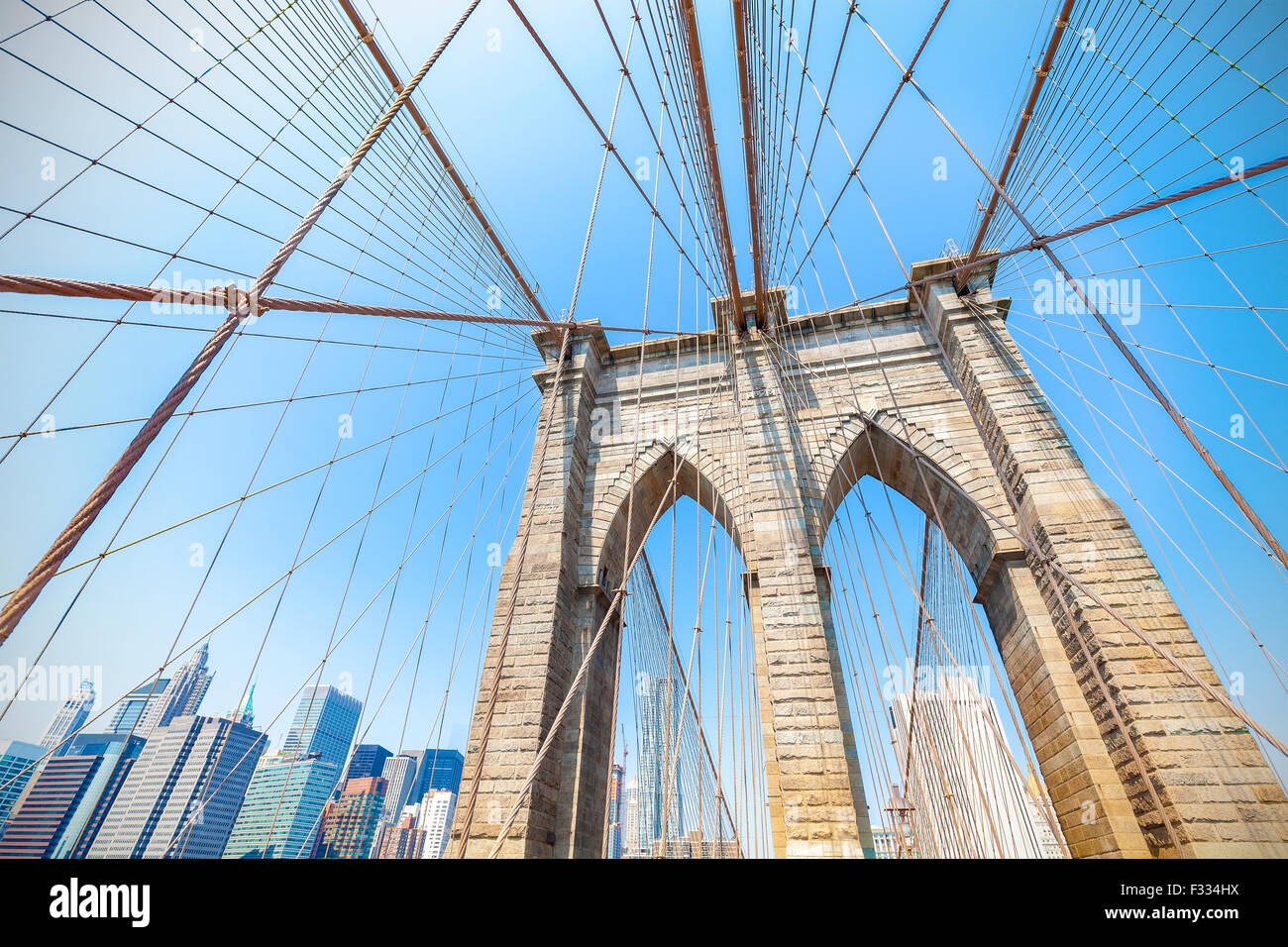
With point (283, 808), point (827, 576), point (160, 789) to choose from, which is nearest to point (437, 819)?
point (283, 808)

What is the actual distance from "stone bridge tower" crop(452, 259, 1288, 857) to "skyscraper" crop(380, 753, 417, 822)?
376 ft

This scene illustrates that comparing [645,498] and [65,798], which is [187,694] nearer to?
[65,798]

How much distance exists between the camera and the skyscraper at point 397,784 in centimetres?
10519

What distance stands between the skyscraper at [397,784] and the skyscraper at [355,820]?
12350 millimetres

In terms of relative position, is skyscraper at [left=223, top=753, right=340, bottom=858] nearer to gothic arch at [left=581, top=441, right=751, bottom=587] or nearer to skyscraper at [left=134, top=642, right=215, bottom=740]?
skyscraper at [left=134, top=642, right=215, bottom=740]

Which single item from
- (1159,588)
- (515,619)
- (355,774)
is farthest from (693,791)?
(355,774)

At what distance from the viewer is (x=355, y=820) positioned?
80062 millimetres

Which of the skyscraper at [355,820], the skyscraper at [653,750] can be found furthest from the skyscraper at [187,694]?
the skyscraper at [653,750]

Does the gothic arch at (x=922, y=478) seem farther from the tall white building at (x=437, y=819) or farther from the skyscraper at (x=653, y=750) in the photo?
the tall white building at (x=437, y=819)

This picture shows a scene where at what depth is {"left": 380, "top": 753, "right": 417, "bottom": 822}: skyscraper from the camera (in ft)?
345

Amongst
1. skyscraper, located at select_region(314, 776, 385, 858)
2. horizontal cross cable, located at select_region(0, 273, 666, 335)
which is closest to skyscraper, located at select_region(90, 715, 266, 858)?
skyscraper, located at select_region(314, 776, 385, 858)

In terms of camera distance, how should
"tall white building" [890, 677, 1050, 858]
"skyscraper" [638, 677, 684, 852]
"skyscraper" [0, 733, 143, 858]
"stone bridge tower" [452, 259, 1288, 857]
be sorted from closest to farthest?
1. "stone bridge tower" [452, 259, 1288, 857]
2. "tall white building" [890, 677, 1050, 858]
3. "skyscraper" [638, 677, 684, 852]
4. "skyscraper" [0, 733, 143, 858]

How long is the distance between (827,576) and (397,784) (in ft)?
440
